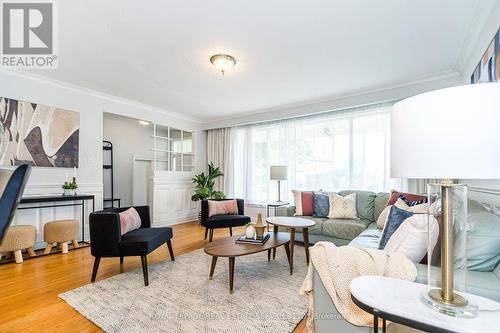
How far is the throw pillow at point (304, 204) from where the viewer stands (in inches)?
153

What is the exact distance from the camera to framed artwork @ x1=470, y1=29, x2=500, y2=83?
1.84m

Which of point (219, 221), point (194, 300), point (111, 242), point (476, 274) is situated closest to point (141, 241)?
point (111, 242)

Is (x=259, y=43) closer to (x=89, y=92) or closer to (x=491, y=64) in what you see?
(x=491, y=64)

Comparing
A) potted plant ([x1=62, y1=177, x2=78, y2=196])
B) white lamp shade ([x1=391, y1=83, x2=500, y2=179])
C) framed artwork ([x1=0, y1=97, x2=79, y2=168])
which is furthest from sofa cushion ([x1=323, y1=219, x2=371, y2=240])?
framed artwork ([x1=0, y1=97, x2=79, y2=168])

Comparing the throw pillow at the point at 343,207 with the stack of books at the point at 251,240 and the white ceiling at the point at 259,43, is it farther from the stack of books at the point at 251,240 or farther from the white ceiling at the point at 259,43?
the white ceiling at the point at 259,43

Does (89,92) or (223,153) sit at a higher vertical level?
(89,92)

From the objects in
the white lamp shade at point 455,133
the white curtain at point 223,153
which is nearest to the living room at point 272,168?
the white lamp shade at point 455,133

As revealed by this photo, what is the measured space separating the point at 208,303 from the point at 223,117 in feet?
14.9

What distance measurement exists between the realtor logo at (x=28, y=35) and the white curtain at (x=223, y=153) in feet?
11.6

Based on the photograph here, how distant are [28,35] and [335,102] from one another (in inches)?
171

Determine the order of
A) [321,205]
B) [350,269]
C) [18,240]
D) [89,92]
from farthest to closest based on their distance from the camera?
[89,92] → [321,205] → [18,240] → [350,269]

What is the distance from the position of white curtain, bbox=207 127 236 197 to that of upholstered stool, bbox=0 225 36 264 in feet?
12.0

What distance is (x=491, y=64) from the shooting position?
1979 millimetres

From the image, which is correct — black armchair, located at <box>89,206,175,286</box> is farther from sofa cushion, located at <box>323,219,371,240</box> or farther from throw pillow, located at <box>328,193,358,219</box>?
throw pillow, located at <box>328,193,358,219</box>
